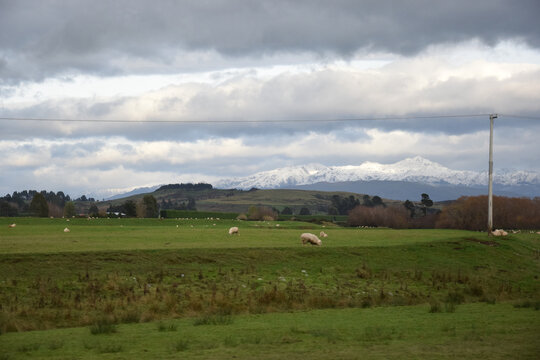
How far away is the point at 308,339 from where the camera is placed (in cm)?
1642

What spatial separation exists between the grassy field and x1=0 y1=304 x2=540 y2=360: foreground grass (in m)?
0.05

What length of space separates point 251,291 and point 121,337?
40.1 ft

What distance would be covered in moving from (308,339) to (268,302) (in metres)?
10.1

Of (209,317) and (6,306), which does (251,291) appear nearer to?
(209,317)

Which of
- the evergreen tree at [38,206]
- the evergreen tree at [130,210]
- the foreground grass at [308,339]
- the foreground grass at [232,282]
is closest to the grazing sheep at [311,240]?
the foreground grass at [232,282]

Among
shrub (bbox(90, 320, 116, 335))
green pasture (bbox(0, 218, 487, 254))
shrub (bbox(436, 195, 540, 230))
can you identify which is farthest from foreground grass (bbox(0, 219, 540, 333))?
shrub (bbox(436, 195, 540, 230))

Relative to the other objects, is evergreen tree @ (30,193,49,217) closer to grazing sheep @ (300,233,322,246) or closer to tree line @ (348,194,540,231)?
tree line @ (348,194,540,231)

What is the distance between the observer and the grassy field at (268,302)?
50.4 feet

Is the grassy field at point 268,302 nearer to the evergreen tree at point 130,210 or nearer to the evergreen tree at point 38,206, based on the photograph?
the evergreen tree at point 130,210

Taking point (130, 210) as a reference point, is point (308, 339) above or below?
below

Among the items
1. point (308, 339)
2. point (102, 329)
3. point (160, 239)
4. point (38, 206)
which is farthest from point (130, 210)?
point (308, 339)

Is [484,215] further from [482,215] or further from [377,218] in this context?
[377,218]

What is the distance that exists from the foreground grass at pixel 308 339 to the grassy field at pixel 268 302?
5 cm

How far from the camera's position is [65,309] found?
24547mm
